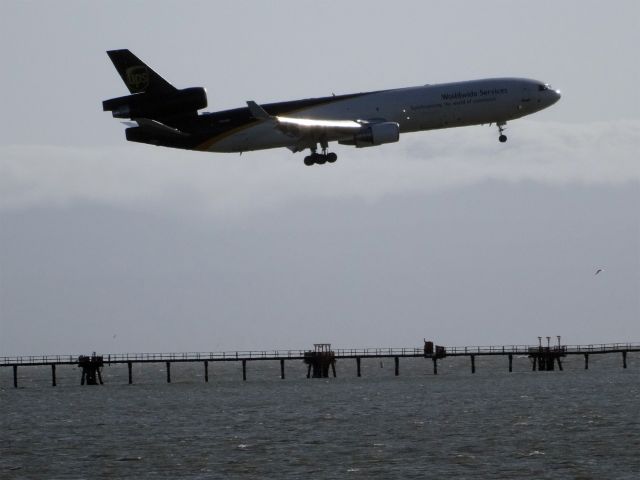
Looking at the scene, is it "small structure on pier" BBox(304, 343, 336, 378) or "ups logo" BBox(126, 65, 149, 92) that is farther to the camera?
"small structure on pier" BBox(304, 343, 336, 378)

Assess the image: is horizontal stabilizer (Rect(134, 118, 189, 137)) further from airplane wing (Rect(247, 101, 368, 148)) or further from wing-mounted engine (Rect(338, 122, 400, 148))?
wing-mounted engine (Rect(338, 122, 400, 148))

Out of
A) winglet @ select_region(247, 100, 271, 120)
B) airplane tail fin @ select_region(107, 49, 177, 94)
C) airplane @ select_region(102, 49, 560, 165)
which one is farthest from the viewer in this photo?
airplane tail fin @ select_region(107, 49, 177, 94)

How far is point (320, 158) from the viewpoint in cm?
11788

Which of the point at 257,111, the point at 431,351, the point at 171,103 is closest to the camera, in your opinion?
the point at 257,111

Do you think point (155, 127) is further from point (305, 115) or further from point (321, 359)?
point (321, 359)

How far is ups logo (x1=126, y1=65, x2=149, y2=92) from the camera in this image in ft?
387

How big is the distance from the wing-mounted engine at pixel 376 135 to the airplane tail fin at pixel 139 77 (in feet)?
52.3

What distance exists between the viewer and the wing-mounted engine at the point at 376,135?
11512 centimetres

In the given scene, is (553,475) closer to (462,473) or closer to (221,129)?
(462,473)

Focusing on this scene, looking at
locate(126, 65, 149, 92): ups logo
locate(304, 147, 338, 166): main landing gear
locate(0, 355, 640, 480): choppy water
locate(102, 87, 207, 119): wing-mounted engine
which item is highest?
locate(126, 65, 149, 92): ups logo

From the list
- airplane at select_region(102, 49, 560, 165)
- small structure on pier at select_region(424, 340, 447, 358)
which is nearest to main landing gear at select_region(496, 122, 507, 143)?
airplane at select_region(102, 49, 560, 165)

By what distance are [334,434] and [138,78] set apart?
33.7 m

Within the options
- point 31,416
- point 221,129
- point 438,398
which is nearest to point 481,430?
point 221,129

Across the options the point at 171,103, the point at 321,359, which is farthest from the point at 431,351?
the point at 171,103
